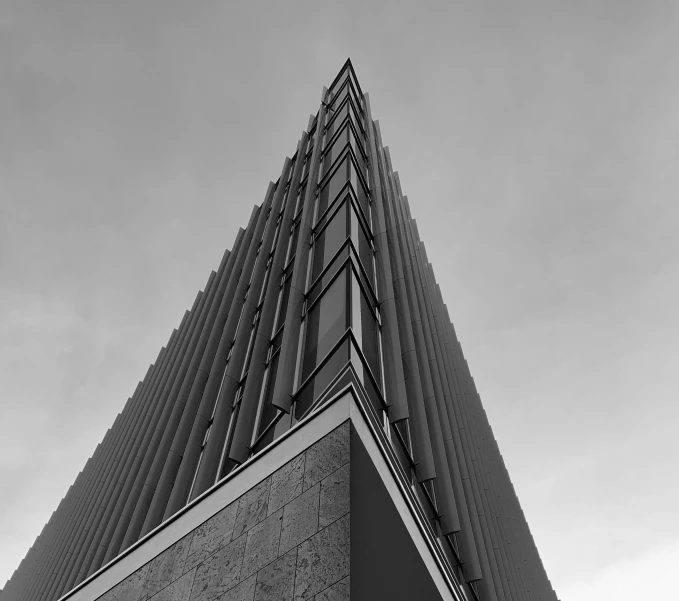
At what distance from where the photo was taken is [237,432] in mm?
13953

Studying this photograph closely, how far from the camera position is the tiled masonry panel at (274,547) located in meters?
6.41

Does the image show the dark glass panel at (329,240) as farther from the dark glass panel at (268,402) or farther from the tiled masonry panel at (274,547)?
the tiled masonry panel at (274,547)

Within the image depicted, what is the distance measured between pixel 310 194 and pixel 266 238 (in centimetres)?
505

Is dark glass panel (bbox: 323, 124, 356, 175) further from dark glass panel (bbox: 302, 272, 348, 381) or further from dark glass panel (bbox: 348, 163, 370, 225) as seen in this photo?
dark glass panel (bbox: 302, 272, 348, 381)

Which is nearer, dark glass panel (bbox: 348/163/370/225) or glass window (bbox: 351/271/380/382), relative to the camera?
glass window (bbox: 351/271/380/382)

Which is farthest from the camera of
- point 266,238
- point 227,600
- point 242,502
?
point 266,238

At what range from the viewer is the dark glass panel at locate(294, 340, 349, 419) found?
11.5 metres

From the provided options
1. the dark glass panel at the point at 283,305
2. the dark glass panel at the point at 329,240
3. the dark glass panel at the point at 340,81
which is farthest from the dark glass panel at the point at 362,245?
the dark glass panel at the point at 340,81

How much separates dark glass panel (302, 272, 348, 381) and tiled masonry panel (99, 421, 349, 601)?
458 cm

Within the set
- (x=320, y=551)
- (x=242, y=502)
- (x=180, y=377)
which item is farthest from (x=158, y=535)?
(x=180, y=377)

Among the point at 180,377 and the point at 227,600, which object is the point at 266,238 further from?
the point at 227,600

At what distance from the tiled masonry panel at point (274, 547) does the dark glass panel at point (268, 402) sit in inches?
196

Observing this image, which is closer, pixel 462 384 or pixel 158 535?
pixel 158 535

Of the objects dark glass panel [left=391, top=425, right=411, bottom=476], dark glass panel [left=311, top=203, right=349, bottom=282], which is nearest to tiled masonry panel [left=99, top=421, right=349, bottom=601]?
dark glass panel [left=391, top=425, right=411, bottom=476]
